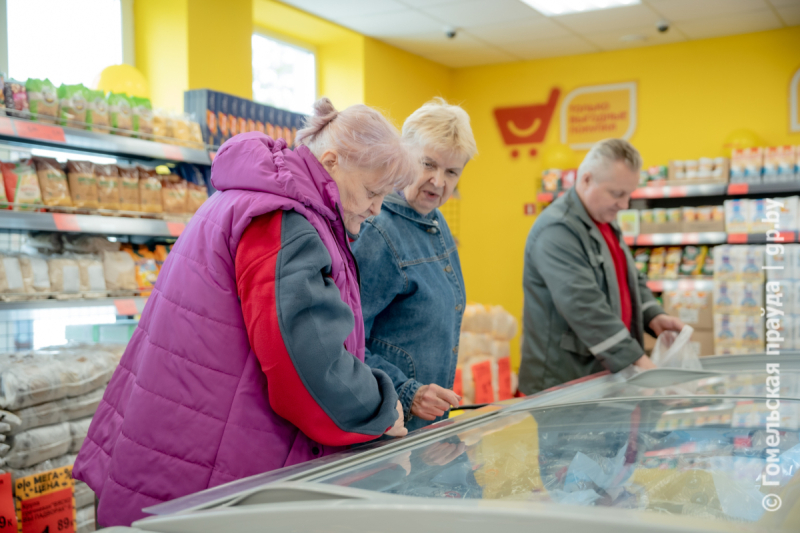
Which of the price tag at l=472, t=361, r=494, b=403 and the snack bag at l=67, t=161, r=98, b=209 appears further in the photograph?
the price tag at l=472, t=361, r=494, b=403

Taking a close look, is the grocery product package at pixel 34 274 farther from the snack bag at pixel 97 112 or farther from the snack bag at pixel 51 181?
the snack bag at pixel 97 112

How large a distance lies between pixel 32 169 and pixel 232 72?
2.17 metres

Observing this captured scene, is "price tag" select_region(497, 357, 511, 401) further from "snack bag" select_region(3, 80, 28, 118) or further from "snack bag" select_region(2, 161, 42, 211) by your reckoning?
"snack bag" select_region(3, 80, 28, 118)

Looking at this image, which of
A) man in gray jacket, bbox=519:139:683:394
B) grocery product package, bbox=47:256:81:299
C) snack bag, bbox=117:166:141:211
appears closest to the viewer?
man in gray jacket, bbox=519:139:683:394

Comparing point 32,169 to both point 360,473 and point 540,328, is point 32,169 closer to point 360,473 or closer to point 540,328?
point 540,328

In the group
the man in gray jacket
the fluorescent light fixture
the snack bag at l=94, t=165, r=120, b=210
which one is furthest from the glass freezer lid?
the fluorescent light fixture

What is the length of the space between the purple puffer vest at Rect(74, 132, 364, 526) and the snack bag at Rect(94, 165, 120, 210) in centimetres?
215

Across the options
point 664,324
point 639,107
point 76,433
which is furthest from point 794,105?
point 76,433

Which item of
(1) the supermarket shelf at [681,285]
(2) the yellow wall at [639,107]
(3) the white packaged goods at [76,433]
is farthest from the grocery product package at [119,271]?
(2) the yellow wall at [639,107]

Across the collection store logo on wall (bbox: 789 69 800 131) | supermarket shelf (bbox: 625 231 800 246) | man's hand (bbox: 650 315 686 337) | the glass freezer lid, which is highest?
store logo on wall (bbox: 789 69 800 131)

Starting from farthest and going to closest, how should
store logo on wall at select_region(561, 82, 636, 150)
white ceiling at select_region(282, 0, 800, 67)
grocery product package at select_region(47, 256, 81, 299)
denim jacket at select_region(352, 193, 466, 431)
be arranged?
store logo on wall at select_region(561, 82, 636, 150) < white ceiling at select_region(282, 0, 800, 67) < grocery product package at select_region(47, 256, 81, 299) < denim jacket at select_region(352, 193, 466, 431)

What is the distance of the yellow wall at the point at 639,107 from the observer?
236 inches

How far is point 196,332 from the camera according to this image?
3.83 ft

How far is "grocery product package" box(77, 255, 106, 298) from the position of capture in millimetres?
3041
